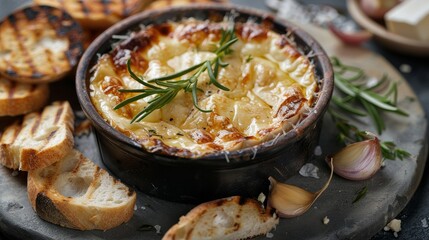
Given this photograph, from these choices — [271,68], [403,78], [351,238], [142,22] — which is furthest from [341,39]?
[351,238]

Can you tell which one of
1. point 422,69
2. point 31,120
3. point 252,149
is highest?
point 252,149

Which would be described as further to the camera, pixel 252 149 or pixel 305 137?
pixel 305 137

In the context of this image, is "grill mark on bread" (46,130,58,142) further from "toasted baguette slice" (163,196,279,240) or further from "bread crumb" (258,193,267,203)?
"bread crumb" (258,193,267,203)

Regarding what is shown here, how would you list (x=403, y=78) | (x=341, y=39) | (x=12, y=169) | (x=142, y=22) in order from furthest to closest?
(x=341, y=39), (x=403, y=78), (x=142, y=22), (x=12, y=169)

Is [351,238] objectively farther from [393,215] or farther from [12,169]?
[12,169]

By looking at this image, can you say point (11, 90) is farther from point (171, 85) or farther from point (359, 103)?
point (359, 103)

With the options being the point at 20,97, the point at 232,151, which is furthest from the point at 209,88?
the point at 20,97

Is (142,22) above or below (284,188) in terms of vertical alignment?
above
